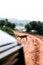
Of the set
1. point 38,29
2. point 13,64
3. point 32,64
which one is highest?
point 13,64

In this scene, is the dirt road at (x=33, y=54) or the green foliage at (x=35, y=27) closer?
the dirt road at (x=33, y=54)

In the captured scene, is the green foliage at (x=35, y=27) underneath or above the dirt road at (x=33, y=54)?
underneath

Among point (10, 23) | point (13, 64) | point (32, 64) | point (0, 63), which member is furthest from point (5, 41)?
point (10, 23)

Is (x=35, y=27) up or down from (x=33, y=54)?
down

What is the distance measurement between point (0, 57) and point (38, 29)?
30669 millimetres

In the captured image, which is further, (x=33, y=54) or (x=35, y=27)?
(x=35, y=27)

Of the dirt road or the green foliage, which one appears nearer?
the dirt road

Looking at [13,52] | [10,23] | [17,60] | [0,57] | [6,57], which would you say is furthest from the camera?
[10,23]

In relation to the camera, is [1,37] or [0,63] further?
[1,37]

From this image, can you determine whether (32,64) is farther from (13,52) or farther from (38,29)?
(38,29)

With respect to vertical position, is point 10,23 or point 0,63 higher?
point 0,63

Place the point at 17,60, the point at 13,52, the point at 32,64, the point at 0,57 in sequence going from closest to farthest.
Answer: the point at 0,57
the point at 13,52
the point at 17,60
the point at 32,64

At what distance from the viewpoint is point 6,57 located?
2.38 meters

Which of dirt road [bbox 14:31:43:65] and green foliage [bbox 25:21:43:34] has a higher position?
dirt road [bbox 14:31:43:65]
